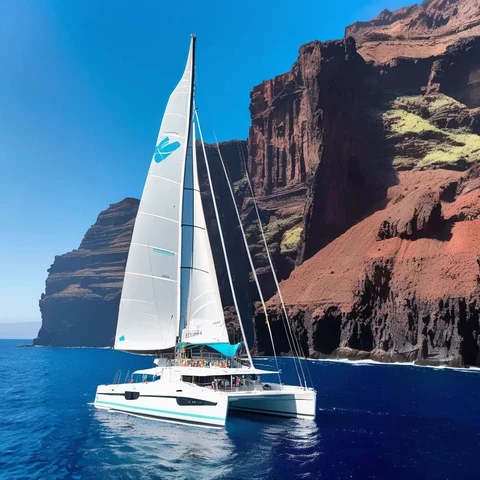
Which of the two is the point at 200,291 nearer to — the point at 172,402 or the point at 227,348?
the point at 227,348

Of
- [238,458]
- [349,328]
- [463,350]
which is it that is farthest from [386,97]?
[238,458]

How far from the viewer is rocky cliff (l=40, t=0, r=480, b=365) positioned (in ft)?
257

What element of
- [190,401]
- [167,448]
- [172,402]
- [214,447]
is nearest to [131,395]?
[172,402]

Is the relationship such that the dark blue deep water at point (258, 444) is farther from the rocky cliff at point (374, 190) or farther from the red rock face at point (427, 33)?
the red rock face at point (427, 33)

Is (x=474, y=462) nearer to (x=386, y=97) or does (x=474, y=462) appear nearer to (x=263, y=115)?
(x=386, y=97)

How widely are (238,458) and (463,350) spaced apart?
5513cm

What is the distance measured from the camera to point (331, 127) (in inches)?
5027

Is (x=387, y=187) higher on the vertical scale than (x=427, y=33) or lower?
lower

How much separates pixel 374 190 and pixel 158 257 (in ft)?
Result: 332

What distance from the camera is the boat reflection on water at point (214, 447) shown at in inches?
755

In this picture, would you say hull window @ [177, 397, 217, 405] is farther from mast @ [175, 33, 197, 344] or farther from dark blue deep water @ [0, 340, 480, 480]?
mast @ [175, 33, 197, 344]

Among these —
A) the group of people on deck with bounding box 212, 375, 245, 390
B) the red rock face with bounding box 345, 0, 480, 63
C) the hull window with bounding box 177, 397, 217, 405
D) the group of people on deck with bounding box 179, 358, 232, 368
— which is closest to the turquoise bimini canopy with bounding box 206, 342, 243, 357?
the group of people on deck with bounding box 179, 358, 232, 368

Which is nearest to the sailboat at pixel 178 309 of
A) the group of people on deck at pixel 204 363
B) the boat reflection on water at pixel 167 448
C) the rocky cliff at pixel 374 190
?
the group of people on deck at pixel 204 363

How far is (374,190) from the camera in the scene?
407 ft
